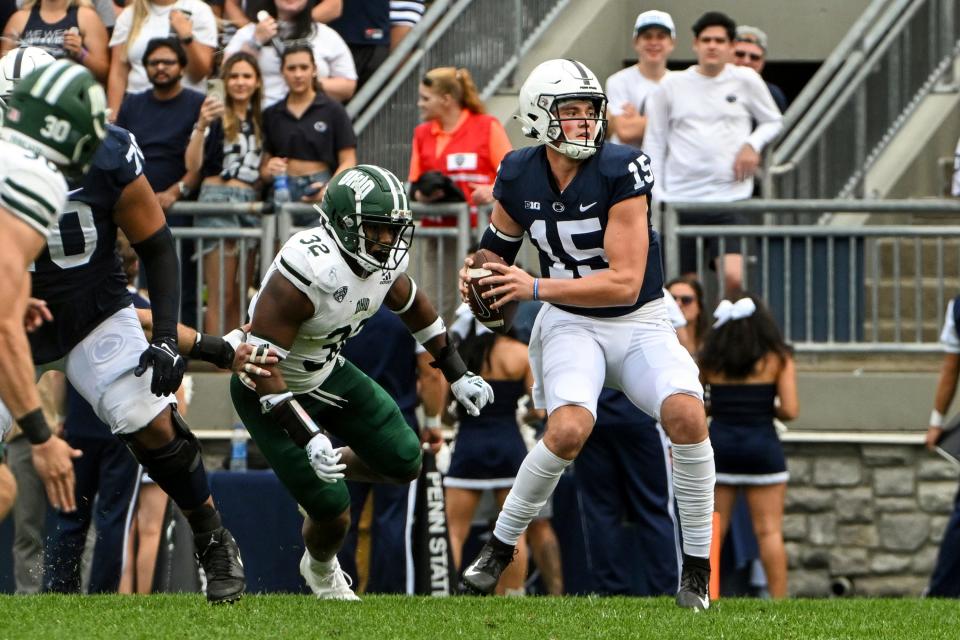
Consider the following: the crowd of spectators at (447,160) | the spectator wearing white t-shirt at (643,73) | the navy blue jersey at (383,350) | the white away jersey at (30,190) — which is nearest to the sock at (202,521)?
the white away jersey at (30,190)

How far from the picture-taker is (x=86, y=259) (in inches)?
261

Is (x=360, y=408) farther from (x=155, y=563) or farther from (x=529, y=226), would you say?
(x=155, y=563)

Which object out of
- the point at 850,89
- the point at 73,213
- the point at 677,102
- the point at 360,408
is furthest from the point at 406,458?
the point at 850,89

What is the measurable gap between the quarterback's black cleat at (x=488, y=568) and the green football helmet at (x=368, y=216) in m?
1.26

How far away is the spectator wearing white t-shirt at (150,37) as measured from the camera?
11031 millimetres

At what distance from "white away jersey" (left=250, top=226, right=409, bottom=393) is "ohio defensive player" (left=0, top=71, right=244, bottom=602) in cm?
46

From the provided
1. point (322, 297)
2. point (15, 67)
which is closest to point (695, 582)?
point (322, 297)

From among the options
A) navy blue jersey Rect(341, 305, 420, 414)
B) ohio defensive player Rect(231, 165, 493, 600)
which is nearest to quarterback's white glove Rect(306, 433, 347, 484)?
ohio defensive player Rect(231, 165, 493, 600)

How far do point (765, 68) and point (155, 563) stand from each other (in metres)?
8.37

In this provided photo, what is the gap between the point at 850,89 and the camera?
1160 cm

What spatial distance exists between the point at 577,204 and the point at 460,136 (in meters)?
3.67

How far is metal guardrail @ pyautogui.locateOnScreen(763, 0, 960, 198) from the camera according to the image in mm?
11359

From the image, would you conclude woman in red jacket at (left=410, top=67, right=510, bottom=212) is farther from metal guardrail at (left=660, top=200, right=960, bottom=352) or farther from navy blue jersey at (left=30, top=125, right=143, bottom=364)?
navy blue jersey at (left=30, top=125, right=143, bottom=364)

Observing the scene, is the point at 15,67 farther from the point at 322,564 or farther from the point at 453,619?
the point at 453,619
